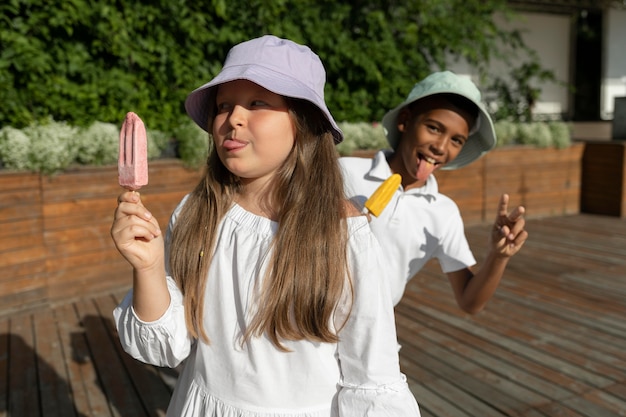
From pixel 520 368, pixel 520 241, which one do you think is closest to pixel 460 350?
pixel 520 368

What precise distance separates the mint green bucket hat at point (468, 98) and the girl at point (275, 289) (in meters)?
0.82

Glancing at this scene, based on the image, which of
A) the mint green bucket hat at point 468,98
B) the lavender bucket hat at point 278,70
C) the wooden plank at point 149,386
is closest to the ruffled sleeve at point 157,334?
the lavender bucket hat at point 278,70

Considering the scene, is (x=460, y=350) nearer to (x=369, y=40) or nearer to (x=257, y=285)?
(x=257, y=285)

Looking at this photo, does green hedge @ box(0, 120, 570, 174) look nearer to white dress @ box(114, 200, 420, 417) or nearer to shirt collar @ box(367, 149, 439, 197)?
shirt collar @ box(367, 149, 439, 197)

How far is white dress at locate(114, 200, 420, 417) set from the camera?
53.5 inches

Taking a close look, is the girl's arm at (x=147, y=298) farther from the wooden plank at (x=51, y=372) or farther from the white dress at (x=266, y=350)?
the wooden plank at (x=51, y=372)

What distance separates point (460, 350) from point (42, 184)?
2.84m

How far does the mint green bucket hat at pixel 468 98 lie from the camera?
2.15m

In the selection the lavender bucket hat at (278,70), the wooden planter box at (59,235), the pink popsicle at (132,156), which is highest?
the lavender bucket hat at (278,70)

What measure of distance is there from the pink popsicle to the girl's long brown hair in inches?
10.6

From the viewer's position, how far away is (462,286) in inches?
90.4

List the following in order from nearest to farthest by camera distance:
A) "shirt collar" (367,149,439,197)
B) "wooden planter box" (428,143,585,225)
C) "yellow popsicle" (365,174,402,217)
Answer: "yellow popsicle" (365,174,402,217), "shirt collar" (367,149,439,197), "wooden planter box" (428,143,585,225)

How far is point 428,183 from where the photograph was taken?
2.34 metres

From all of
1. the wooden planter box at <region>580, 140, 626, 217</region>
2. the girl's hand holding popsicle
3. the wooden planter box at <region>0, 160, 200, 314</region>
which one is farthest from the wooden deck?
the wooden planter box at <region>580, 140, 626, 217</region>
